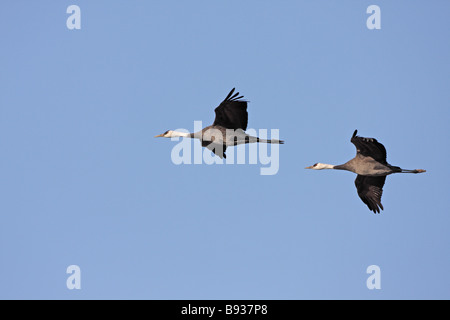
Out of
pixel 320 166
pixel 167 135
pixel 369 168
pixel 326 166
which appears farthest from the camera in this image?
pixel 167 135

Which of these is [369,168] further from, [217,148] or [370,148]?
[217,148]

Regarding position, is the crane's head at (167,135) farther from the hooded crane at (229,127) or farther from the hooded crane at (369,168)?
the hooded crane at (369,168)

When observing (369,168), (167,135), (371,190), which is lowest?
(371,190)

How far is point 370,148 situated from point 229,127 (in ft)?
15.5

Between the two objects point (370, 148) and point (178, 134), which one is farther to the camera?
point (178, 134)

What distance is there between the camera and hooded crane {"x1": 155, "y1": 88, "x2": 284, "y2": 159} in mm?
27859

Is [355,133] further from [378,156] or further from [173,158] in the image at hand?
[173,158]

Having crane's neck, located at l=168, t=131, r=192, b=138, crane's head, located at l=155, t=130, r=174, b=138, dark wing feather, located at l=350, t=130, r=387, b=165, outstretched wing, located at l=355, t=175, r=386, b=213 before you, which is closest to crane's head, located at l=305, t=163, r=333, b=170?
outstretched wing, located at l=355, t=175, r=386, b=213

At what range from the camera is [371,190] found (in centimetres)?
2912

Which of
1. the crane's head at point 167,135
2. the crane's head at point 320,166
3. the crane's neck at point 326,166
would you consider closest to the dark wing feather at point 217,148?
the crane's head at point 167,135

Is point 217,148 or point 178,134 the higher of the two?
point 178,134

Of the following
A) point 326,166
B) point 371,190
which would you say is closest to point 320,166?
point 326,166

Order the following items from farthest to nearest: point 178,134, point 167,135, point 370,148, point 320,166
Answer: point 167,135 → point 178,134 → point 320,166 → point 370,148

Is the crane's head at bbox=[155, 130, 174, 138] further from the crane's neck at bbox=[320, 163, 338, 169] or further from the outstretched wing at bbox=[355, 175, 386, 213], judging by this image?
the outstretched wing at bbox=[355, 175, 386, 213]
